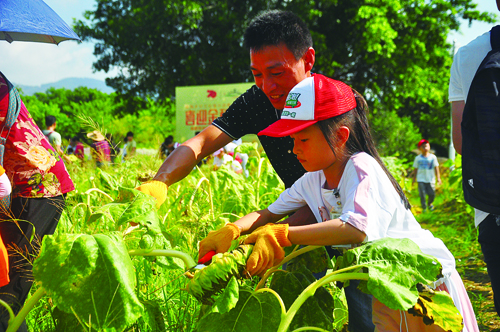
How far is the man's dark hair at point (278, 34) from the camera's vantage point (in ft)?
6.21

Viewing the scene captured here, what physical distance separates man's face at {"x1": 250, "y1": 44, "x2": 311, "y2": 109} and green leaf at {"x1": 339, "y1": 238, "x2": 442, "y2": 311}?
864mm

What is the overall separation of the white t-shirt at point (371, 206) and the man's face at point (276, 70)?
47cm

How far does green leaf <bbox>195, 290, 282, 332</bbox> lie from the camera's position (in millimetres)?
1326

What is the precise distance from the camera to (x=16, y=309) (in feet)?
6.08

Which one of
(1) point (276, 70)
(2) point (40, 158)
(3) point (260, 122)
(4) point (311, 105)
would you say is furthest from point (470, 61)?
(2) point (40, 158)

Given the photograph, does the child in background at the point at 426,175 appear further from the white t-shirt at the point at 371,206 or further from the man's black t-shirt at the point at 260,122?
the white t-shirt at the point at 371,206

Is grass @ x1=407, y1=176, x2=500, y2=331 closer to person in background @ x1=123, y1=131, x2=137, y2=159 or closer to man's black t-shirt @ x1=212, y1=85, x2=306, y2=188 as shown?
man's black t-shirt @ x1=212, y1=85, x2=306, y2=188

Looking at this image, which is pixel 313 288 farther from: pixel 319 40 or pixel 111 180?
pixel 319 40

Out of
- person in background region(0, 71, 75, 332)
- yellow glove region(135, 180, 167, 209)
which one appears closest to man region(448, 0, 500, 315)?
yellow glove region(135, 180, 167, 209)

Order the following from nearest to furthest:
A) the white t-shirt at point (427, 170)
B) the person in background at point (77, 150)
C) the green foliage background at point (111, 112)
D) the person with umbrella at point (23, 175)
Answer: the person with umbrella at point (23, 175), the person in background at point (77, 150), the white t-shirt at point (427, 170), the green foliage background at point (111, 112)

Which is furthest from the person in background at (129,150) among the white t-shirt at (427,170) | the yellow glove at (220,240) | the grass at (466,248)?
the white t-shirt at (427,170)

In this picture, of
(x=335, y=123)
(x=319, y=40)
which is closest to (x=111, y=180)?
(x=335, y=123)

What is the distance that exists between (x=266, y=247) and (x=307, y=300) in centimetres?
37

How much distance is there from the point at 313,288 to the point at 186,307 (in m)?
0.76
